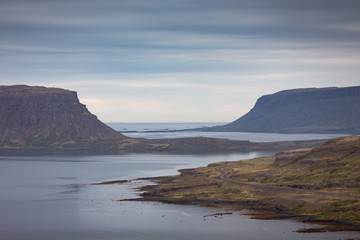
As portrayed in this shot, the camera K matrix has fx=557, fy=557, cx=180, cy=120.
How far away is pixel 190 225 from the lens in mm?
110750

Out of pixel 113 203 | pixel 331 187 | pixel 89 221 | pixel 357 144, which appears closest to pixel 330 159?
pixel 357 144

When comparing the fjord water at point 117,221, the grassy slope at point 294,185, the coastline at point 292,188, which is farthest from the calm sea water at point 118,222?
the grassy slope at point 294,185

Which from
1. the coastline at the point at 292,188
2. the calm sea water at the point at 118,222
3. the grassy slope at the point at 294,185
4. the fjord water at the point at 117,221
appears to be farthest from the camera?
the grassy slope at the point at 294,185

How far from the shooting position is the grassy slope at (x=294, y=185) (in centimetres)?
12113

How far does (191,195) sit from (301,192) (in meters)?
29.0

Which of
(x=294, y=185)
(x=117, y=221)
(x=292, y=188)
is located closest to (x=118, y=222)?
(x=117, y=221)

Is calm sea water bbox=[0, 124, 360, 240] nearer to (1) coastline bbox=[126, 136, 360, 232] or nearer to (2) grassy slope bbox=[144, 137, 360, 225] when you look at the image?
(1) coastline bbox=[126, 136, 360, 232]

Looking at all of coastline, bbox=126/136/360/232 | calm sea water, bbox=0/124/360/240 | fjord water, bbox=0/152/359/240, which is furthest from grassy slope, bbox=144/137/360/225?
fjord water, bbox=0/152/359/240

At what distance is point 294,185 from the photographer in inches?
5807

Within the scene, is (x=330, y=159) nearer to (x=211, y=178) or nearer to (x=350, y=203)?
(x=211, y=178)

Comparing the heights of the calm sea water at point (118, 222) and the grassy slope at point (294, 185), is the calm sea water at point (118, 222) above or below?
below

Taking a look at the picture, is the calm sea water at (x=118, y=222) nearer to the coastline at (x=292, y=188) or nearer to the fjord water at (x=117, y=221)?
the fjord water at (x=117, y=221)

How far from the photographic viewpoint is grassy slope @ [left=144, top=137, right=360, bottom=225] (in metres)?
121

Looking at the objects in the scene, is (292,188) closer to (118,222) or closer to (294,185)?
(294,185)
